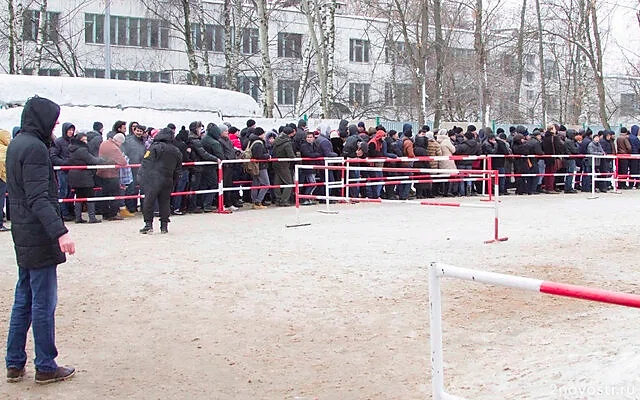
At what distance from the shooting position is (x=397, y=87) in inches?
Result: 1970

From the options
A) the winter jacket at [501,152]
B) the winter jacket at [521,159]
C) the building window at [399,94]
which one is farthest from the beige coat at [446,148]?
the building window at [399,94]

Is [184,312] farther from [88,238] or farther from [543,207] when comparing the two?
[543,207]

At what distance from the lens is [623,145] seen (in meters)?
24.2

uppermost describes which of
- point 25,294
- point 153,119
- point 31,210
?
point 153,119

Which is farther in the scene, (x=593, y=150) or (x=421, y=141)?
(x=593, y=150)

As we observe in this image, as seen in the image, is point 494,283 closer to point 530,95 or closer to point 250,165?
point 250,165

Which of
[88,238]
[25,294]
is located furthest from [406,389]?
[88,238]

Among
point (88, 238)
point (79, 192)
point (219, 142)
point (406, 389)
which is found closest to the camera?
point (406, 389)

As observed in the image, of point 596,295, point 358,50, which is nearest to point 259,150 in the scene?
point 596,295

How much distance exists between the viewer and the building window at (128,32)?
158 feet

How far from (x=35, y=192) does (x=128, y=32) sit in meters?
45.6

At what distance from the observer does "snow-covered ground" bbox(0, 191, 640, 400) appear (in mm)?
5797

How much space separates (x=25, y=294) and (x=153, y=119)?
15.1 meters

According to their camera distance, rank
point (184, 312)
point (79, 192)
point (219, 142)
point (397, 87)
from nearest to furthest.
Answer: point (184, 312), point (79, 192), point (219, 142), point (397, 87)
